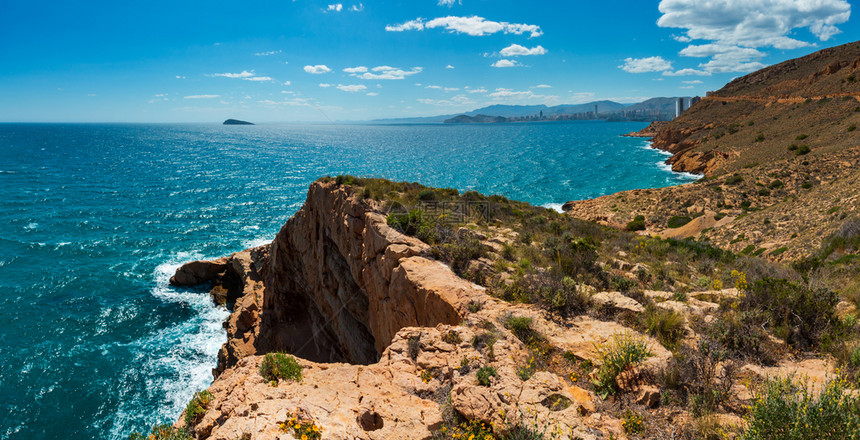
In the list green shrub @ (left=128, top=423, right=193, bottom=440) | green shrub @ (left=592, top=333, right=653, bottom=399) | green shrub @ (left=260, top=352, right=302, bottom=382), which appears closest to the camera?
green shrub @ (left=128, top=423, right=193, bottom=440)

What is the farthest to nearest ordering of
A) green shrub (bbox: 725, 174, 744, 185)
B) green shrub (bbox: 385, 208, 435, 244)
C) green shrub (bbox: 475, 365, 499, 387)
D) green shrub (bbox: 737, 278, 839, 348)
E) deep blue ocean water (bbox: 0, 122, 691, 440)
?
green shrub (bbox: 725, 174, 744, 185)
deep blue ocean water (bbox: 0, 122, 691, 440)
green shrub (bbox: 385, 208, 435, 244)
green shrub (bbox: 737, 278, 839, 348)
green shrub (bbox: 475, 365, 499, 387)

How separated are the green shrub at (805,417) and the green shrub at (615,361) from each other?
1.90 m

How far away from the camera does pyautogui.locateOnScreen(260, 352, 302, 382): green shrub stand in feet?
24.0

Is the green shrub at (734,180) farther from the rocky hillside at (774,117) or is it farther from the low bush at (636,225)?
the low bush at (636,225)

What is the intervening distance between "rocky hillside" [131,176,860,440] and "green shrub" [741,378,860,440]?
0.32m

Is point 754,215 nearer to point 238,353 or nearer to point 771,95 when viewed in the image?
point 238,353

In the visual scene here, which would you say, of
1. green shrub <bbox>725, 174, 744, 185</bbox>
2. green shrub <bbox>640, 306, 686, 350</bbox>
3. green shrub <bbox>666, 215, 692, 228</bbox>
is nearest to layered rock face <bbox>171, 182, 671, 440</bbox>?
green shrub <bbox>640, 306, 686, 350</bbox>

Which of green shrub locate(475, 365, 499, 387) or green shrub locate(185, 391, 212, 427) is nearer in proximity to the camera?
green shrub locate(475, 365, 499, 387)

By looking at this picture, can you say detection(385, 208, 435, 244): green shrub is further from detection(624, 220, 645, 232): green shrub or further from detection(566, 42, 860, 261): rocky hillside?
detection(624, 220, 645, 232): green shrub

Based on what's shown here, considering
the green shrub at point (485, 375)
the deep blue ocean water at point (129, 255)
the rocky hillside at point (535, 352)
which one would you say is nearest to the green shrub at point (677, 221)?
the deep blue ocean water at point (129, 255)

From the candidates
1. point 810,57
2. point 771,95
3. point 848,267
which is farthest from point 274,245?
point 810,57

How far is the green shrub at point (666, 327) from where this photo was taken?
7.84 metres

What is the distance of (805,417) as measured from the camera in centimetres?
447

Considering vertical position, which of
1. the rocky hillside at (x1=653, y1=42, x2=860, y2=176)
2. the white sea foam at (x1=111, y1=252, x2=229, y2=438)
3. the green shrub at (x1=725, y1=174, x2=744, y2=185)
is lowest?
the white sea foam at (x1=111, y1=252, x2=229, y2=438)
